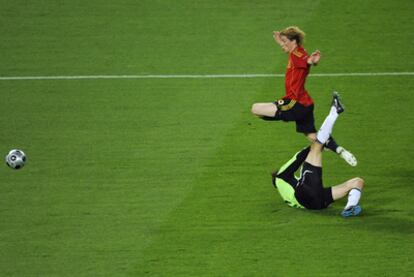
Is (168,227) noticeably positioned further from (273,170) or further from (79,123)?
(79,123)

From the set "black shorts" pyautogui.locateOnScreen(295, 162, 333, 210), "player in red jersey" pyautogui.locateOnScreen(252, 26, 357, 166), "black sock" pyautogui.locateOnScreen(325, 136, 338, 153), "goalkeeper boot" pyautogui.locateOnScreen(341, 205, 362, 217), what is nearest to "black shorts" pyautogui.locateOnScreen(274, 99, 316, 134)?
"player in red jersey" pyautogui.locateOnScreen(252, 26, 357, 166)

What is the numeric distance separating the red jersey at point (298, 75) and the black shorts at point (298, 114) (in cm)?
5

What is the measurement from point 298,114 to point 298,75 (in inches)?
17.0

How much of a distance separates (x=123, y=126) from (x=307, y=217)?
342cm

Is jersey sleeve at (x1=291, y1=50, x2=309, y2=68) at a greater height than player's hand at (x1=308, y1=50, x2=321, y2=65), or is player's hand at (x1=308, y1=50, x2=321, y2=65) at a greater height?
player's hand at (x1=308, y1=50, x2=321, y2=65)

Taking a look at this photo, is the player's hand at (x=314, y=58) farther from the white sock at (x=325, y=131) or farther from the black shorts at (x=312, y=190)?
the black shorts at (x=312, y=190)

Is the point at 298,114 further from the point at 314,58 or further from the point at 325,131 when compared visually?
the point at 314,58

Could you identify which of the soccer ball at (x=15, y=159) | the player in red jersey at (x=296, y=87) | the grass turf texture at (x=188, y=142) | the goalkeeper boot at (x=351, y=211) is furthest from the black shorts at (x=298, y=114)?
the soccer ball at (x=15, y=159)

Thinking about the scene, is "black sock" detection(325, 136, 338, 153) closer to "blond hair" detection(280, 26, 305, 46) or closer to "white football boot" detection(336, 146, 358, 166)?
"white football boot" detection(336, 146, 358, 166)

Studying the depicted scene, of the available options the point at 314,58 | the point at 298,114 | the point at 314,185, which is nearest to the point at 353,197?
the point at 314,185

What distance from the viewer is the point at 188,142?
542 inches

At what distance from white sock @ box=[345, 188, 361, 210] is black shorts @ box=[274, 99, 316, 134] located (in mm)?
963

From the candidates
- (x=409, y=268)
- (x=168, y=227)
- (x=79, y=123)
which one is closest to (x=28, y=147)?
(x=79, y=123)

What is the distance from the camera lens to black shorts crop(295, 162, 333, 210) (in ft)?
38.2
